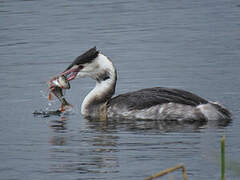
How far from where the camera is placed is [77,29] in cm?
2386

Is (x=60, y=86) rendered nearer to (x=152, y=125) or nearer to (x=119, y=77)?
(x=152, y=125)

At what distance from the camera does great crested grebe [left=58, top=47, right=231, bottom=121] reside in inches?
492

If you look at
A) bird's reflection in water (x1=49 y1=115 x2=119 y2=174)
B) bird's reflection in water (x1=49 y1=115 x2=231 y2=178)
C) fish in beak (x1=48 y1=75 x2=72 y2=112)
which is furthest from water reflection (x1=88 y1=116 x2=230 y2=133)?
fish in beak (x1=48 y1=75 x2=72 y2=112)

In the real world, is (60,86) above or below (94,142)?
above

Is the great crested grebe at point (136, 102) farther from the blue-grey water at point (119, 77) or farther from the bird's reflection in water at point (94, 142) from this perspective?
the blue-grey water at point (119, 77)

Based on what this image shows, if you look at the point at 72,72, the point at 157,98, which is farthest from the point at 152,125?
the point at 72,72

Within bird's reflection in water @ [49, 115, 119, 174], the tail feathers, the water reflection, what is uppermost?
the tail feathers

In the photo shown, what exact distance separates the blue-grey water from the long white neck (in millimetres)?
377

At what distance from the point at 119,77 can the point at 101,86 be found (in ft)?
10.7

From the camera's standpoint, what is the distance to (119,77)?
17.0 meters

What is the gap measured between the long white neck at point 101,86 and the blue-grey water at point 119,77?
377mm

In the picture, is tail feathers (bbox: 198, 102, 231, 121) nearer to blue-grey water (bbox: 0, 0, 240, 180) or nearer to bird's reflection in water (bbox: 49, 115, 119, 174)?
blue-grey water (bbox: 0, 0, 240, 180)

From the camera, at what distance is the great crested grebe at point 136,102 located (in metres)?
12.5

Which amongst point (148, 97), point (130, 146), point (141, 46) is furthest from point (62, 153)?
point (141, 46)
